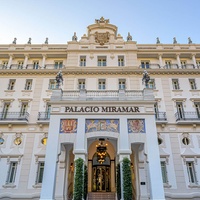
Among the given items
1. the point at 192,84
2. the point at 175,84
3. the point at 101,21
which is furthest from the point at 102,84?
the point at 192,84

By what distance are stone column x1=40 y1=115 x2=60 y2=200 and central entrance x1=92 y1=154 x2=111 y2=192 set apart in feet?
22.4

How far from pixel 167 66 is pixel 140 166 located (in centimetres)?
1196

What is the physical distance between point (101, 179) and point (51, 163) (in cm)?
775

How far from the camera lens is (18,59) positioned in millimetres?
22688

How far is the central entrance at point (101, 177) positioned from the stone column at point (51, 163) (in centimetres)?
684

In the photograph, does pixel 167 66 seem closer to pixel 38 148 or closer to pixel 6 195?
pixel 38 148

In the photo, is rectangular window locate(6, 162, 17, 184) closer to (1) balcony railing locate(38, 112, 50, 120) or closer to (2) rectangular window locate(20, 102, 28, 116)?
(1) balcony railing locate(38, 112, 50, 120)

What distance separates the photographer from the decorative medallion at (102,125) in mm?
13867

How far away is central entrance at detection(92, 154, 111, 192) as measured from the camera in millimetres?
18172

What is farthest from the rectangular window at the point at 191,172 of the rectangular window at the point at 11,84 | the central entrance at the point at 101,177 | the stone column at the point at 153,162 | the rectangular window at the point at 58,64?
the rectangular window at the point at 11,84

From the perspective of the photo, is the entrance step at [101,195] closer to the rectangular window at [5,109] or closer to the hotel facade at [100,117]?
the hotel facade at [100,117]

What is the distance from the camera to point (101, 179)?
1858cm

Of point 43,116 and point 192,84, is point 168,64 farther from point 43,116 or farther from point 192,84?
point 43,116

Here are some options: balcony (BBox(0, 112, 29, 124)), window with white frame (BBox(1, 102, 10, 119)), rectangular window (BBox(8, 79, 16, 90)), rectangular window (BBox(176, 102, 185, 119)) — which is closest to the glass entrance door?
balcony (BBox(0, 112, 29, 124))
